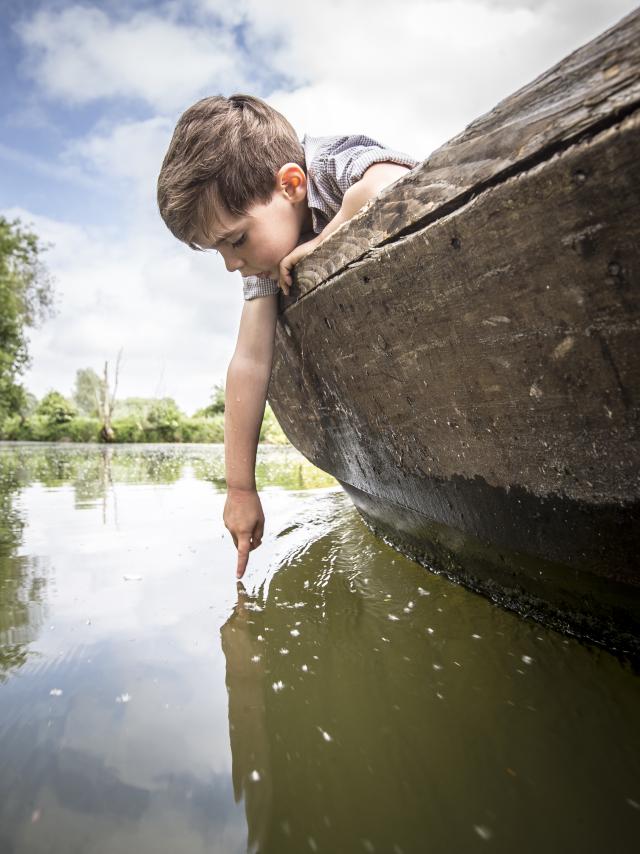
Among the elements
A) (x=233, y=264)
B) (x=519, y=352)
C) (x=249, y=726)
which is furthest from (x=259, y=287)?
(x=249, y=726)

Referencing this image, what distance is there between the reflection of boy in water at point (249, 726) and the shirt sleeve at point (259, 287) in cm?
102

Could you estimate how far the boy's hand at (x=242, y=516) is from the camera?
1.63 metres

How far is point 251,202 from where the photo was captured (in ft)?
4.80

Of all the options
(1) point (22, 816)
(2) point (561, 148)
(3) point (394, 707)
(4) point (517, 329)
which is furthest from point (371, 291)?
(1) point (22, 816)

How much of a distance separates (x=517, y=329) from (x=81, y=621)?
49.9 inches

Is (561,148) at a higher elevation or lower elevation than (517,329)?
higher

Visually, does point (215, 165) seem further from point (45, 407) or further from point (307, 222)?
point (45, 407)

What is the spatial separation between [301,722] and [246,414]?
0.95 m

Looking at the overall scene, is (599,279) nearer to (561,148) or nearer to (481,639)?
(561,148)

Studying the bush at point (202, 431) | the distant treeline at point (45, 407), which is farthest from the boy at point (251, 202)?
the bush at point (202, 431)

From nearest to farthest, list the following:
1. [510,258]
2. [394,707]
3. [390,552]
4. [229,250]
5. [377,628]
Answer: [510,258]
[394,707]
[377,628]
[229,250]
[390,552]

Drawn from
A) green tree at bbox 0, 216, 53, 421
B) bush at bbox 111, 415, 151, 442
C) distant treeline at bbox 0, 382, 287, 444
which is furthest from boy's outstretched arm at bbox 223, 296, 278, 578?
bush at bbox 111, 415, 151, 442

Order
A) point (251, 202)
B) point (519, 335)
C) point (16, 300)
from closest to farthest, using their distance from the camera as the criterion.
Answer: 1. point (519, 335)
2. point (251, 202)
3. point (16, 300)

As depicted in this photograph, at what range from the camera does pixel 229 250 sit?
4.94ft
